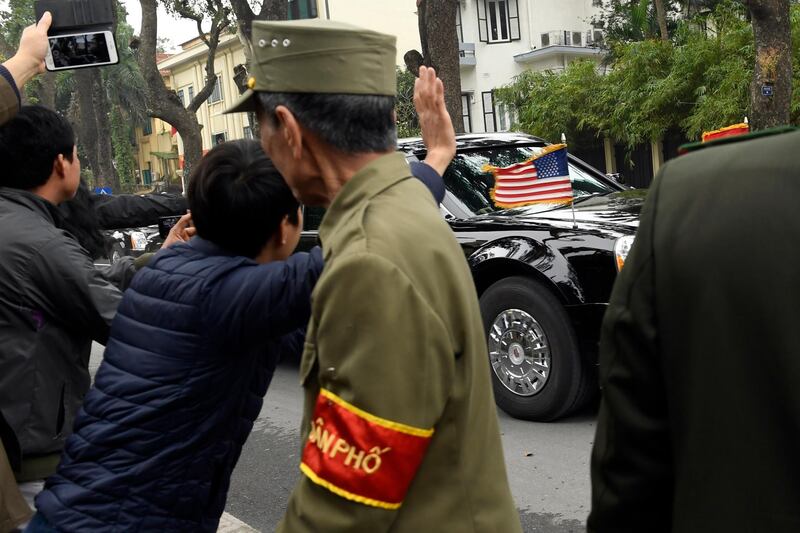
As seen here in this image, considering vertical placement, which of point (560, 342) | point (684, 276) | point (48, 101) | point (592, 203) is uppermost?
point (48, 101)

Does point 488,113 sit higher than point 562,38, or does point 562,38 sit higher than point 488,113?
point 562,38

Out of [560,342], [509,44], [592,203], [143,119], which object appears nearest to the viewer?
[560,342]

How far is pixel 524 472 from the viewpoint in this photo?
517 centimetres

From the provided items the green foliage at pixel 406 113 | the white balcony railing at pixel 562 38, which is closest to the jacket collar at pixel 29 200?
the green foliage at pixel 406 113

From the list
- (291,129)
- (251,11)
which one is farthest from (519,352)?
(251,11)

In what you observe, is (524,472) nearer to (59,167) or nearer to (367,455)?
(59,167)

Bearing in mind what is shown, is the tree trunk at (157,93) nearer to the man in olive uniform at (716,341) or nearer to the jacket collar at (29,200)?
the jacket collar at (29,200)

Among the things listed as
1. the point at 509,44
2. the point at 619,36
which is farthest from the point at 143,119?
the point at 619,36

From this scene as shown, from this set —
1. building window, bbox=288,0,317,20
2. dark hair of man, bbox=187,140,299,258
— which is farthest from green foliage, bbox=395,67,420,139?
dark hair of man, bbox=187,140,299,258

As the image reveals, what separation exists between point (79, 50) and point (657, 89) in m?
19.3

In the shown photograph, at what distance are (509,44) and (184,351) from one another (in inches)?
1528

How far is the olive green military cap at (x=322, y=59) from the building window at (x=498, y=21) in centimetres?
3837

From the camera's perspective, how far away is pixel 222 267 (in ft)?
6.67

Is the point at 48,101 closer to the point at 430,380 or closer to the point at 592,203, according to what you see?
the point at 592,203
